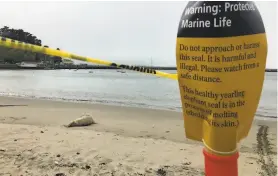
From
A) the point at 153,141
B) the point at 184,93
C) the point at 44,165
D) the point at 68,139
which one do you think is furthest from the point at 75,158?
the point at 184,93

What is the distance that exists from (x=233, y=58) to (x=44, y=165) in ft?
14.3

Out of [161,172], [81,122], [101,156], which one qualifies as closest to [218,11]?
[161,172]

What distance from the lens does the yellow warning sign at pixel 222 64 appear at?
1242 mm

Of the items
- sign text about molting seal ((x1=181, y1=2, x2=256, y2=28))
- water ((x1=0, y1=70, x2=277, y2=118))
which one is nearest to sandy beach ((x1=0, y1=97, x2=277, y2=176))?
sign text about molting seal ((x1=181, y1=2, x2=256, y2=28))

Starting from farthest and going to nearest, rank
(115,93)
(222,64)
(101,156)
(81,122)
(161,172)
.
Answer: (115,93) → (81,122) → (101,156) → (161,172) → (222,64)

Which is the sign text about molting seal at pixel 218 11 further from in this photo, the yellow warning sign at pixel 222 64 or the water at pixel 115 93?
the water at pixel 115 93

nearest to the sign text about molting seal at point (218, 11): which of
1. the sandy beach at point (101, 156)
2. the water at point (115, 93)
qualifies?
the sandy beach at point (101, 156)

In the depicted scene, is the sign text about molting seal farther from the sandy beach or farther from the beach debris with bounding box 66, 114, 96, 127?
the beach debris with bounding box 66, 114, 96, 127

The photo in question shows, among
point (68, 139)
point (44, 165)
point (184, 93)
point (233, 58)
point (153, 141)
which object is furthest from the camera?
point (153, 141)

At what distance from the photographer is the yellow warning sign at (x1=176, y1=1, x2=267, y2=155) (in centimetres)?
124

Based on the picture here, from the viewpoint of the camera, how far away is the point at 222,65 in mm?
1254

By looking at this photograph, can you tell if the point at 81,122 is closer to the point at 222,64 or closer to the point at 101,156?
the point at 101,156

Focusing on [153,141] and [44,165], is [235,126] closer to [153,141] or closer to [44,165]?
[44,165]

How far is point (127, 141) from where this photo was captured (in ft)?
24.4
